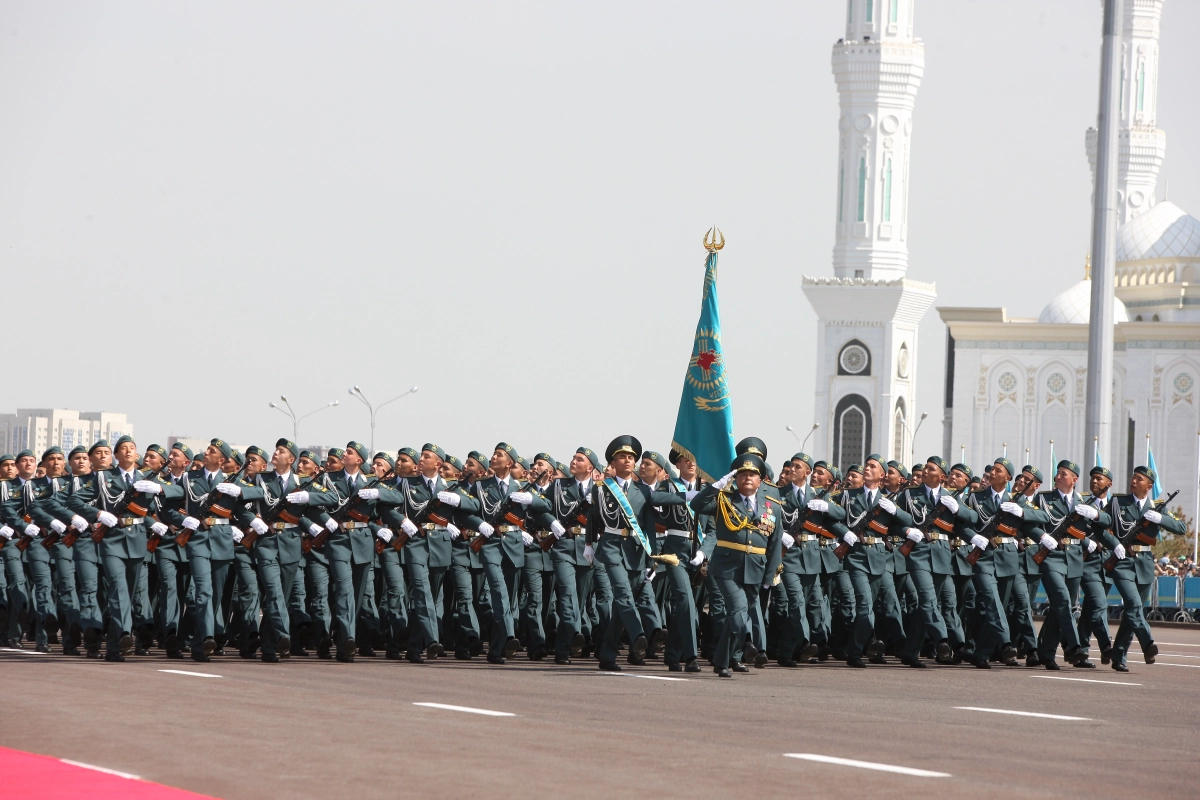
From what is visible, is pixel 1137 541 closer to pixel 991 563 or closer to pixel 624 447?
pixel 991 563

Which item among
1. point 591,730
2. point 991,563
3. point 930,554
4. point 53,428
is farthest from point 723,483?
point 53,428

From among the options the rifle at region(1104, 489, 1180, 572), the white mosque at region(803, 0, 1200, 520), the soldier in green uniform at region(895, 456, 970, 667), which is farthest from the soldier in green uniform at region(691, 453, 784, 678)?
the white mosque at region(803, 0, 1200, 520)

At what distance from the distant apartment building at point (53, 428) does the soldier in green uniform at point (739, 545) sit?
86.9 metres

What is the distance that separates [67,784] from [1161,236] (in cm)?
8672

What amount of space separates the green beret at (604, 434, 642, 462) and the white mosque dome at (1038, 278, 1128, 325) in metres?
75.0

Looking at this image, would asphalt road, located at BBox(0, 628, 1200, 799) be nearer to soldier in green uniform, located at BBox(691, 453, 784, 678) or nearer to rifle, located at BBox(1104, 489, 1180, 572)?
soldier in green uniform, located at BBox(691, 453, 784, 678)

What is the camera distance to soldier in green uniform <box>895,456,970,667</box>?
15570mm

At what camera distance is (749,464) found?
1362 centimetres

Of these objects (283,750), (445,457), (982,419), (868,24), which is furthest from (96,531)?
(868,24)

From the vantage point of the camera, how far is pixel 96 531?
1467cm

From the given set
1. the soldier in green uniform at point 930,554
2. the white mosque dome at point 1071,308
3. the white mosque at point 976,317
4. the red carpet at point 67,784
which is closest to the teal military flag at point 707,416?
the soldier in green uniform at point 930,554

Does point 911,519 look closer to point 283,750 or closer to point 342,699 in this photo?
point 342,699

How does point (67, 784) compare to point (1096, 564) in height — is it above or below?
below

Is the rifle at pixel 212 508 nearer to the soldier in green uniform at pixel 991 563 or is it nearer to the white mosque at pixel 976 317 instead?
the soldier in green uniform at pixel 991 563
